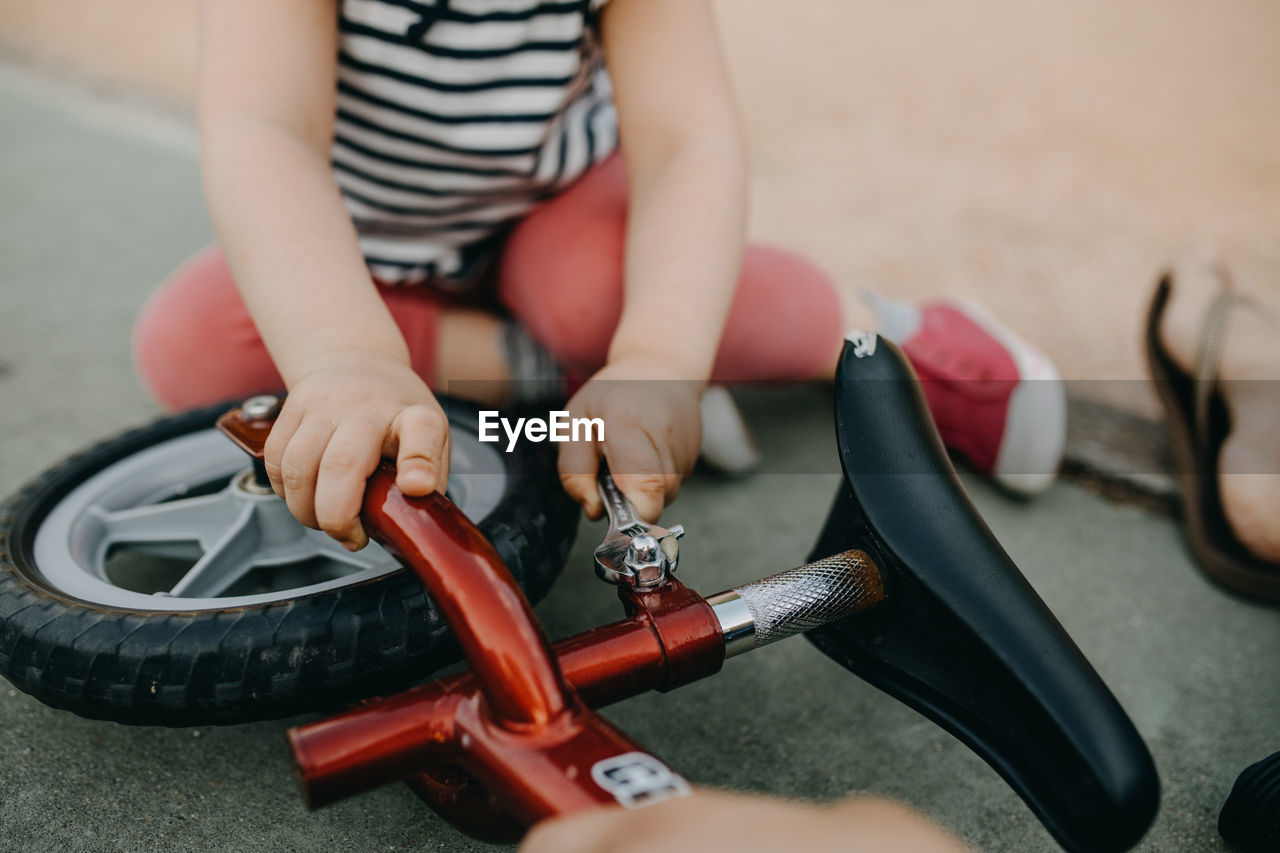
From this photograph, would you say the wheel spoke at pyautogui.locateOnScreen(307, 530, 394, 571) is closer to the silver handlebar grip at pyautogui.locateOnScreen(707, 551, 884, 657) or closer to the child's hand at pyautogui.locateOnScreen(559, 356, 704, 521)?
the child's hand at pyautogui.locateOnScreen(559, 356, 704, 521)

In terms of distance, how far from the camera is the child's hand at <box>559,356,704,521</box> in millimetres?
622

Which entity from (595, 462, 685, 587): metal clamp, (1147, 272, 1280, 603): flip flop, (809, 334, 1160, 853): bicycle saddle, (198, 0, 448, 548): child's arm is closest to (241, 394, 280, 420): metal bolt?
(198, 0, 448, 548): child's arm

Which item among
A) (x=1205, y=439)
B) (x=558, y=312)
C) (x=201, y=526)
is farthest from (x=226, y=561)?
(x=1205, y=439)

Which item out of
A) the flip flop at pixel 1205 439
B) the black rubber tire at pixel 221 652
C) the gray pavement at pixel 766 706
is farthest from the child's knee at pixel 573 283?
the flip flop at pixel 1205 439

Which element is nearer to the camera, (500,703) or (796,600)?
(500,703)

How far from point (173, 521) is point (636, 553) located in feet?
1.43

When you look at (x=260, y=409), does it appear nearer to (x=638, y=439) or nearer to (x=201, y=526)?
(x=201, y=526)

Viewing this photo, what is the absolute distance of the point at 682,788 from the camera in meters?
0.37

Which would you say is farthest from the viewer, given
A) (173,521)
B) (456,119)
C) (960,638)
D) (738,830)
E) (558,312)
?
(558,312)

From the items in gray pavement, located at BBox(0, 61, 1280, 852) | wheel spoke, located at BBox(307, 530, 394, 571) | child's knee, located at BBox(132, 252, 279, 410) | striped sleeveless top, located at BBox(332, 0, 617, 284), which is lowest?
gray pavement, located at BBox(0, 61, 1280, 852)

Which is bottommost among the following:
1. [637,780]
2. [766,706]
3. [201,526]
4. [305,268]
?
[766,706]

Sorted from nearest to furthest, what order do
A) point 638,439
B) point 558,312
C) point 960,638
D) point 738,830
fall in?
1. point 738,830
2. point 960,638
3. point 638,439
4. point 558,312

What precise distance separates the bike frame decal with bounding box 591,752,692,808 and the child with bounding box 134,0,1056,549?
0.64 ft

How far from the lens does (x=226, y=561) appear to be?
0.70 meters
